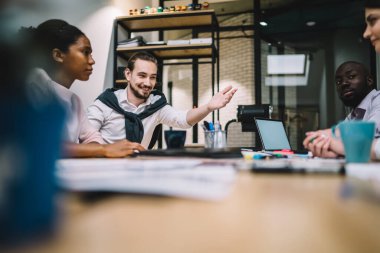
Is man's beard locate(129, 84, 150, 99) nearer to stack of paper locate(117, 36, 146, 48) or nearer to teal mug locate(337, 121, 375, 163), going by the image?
stack of paper locate(117, 36, 146, 48)

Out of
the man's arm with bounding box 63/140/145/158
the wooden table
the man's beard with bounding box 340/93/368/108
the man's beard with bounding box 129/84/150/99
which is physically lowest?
the wooden table

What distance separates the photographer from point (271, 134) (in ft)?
6.45

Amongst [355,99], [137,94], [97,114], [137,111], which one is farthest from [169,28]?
[355,99]

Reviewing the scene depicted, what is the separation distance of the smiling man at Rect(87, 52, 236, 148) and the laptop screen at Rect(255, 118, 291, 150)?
34cm

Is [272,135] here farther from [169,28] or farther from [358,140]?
[169,28]

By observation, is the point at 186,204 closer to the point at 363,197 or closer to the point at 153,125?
the point at 363,197

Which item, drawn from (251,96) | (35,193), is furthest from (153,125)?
(251,96)

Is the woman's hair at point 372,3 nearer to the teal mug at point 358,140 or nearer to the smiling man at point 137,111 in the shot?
the teal mug at point 358,140

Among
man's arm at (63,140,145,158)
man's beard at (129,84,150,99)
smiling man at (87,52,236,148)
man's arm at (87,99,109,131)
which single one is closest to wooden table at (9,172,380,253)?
man's arm at (63,140,145,158)

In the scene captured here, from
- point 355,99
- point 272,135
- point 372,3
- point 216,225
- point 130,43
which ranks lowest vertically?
point 216,225

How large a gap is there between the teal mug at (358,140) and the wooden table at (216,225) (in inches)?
17.0

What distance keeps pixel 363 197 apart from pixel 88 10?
3216mm

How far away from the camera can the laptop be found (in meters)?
1.81

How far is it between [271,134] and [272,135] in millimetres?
10
